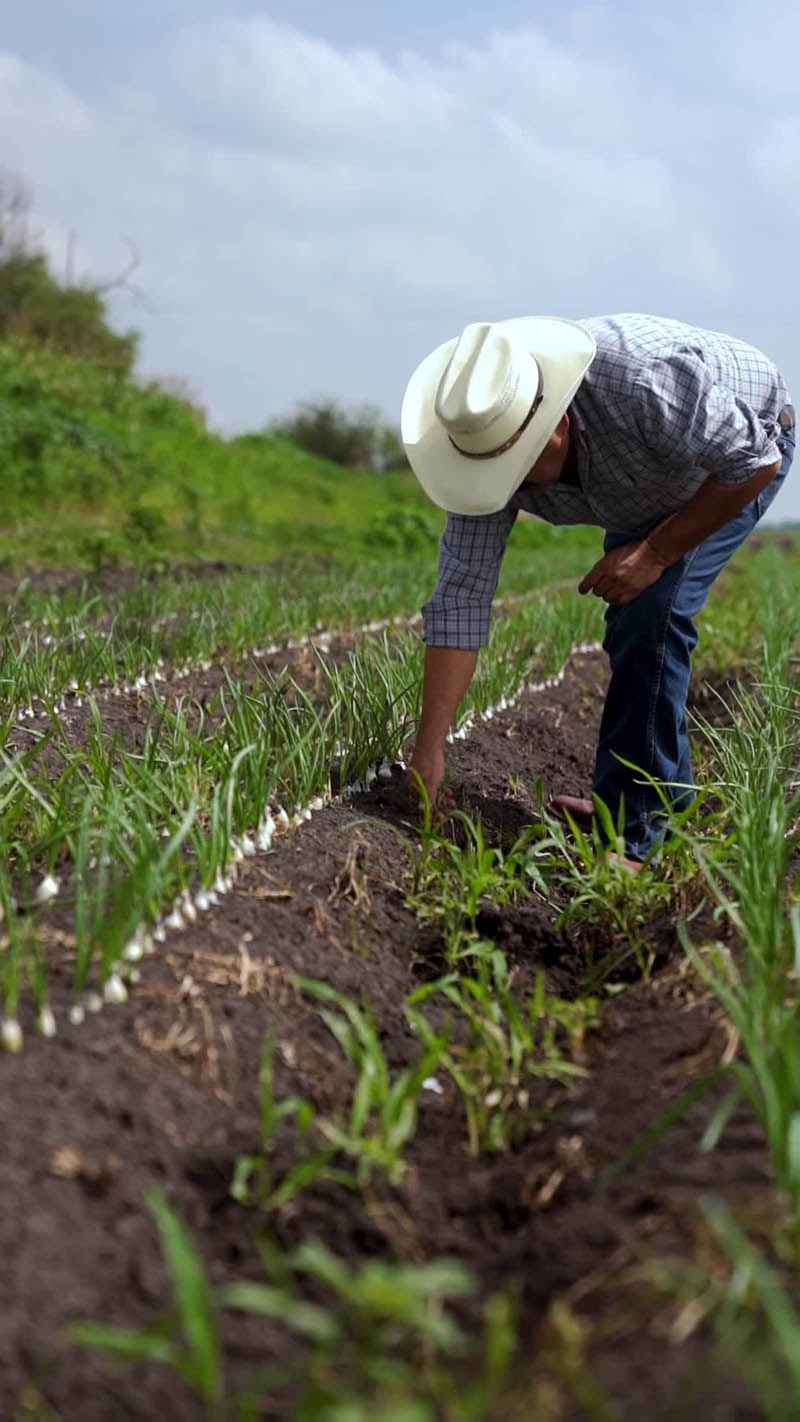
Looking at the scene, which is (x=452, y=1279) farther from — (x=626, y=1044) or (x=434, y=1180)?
(x=626, y=1044)

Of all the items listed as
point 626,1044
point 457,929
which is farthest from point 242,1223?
point 457,929

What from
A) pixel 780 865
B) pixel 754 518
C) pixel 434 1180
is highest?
pixel 754 518

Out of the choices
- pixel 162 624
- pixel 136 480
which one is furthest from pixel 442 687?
pixel 136 480

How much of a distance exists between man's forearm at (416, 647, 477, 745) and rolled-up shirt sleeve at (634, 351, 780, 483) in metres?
0.57

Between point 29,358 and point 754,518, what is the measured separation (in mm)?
10691

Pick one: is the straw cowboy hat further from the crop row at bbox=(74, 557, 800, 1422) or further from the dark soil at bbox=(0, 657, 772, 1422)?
the dark soil at bbox=(0, 657, 772, 1422)

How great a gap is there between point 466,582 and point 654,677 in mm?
491

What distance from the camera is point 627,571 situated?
2.64 m

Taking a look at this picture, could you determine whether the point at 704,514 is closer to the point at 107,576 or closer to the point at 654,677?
the point at 654,677

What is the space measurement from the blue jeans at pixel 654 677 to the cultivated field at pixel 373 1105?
0.16 m

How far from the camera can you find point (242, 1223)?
4.25 feet

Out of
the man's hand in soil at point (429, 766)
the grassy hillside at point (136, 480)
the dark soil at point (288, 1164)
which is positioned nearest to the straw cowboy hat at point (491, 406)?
the man's hand in soil at point (429, 766)

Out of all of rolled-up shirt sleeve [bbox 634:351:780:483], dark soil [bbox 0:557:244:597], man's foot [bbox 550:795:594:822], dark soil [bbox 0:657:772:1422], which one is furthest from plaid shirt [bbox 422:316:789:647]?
dark soil [bbox 0:557:244:597]

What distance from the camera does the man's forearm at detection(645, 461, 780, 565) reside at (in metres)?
2.56
